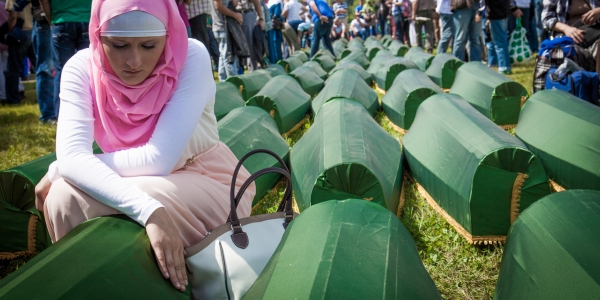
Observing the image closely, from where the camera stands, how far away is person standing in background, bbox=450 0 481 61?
287 inches

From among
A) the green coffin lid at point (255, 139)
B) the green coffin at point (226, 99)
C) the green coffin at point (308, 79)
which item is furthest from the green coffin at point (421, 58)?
the green coffin lid at point (255, 139)

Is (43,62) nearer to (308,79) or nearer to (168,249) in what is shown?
(308,79)

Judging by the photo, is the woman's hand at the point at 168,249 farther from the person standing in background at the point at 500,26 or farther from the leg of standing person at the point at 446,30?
the leg of standing person at the point at 446,30

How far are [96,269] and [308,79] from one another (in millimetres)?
5441

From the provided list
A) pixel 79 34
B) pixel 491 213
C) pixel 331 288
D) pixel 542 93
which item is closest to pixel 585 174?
pixel 491 213

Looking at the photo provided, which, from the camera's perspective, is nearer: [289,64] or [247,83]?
[247,83]

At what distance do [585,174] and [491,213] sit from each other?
1.89ft

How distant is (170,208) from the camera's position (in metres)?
1.87

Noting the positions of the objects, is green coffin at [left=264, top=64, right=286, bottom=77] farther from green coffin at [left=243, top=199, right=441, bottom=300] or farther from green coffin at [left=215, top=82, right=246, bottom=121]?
green coffin at [left=243, top=199, right=441, bottom=300]

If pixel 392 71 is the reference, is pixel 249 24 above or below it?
above

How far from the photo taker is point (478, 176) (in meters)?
2.52

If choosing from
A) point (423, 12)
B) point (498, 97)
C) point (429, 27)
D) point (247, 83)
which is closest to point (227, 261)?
point (498, 97)

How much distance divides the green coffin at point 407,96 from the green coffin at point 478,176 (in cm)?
133

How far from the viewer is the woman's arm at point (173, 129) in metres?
1.97
